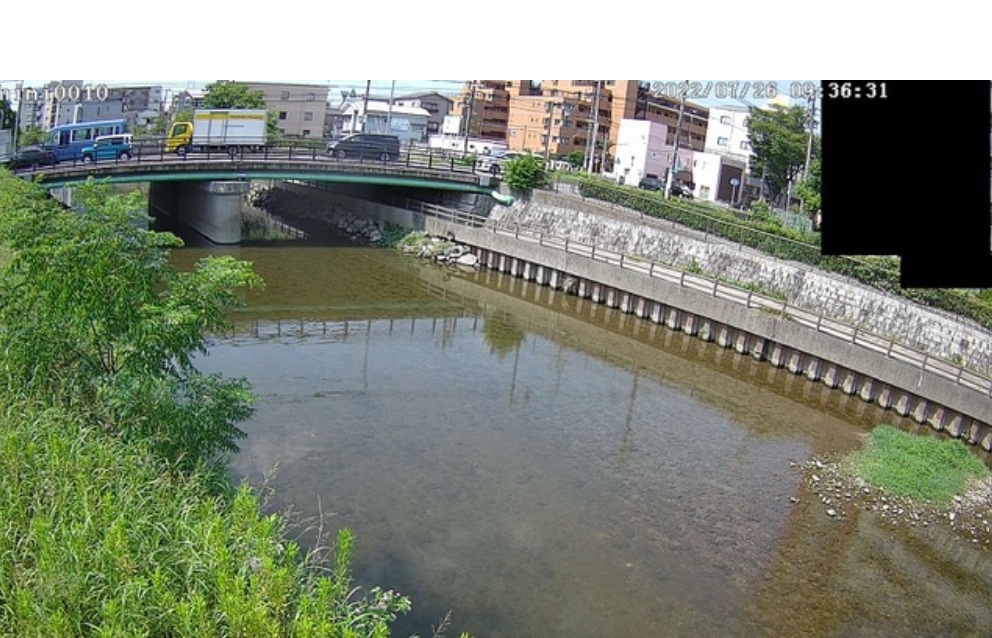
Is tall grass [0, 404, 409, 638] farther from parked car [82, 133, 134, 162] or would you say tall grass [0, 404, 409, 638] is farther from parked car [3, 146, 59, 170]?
parked car [82, 133, 134, 162]

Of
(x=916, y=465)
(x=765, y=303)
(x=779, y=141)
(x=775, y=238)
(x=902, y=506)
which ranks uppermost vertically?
(x=779, y=141)

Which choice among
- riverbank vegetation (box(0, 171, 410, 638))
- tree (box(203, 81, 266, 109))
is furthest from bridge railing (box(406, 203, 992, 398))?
tree (box(203, 81, 266, 109))

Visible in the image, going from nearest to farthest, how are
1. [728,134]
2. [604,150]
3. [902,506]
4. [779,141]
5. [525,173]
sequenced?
1. [902,506]
2. [525,173]
3. [779,141]
4. [728,134]
5. [604,150]

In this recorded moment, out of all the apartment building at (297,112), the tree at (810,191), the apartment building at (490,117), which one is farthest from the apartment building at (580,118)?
the tree at (810,191)

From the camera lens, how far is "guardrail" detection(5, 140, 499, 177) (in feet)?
77.4

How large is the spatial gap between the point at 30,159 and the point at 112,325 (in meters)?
18.2

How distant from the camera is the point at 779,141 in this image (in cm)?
3828

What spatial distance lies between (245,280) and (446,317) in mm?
13037

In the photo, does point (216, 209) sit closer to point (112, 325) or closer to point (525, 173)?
point (525, 173)

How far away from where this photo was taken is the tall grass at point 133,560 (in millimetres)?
4105

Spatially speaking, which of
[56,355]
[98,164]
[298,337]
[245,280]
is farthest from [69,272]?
[98,164]

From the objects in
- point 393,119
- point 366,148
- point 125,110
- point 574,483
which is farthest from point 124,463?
point 393,119

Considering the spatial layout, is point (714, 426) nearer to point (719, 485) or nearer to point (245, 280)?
point (719, 485)

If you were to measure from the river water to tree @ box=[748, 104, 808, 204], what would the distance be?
2202 cm
